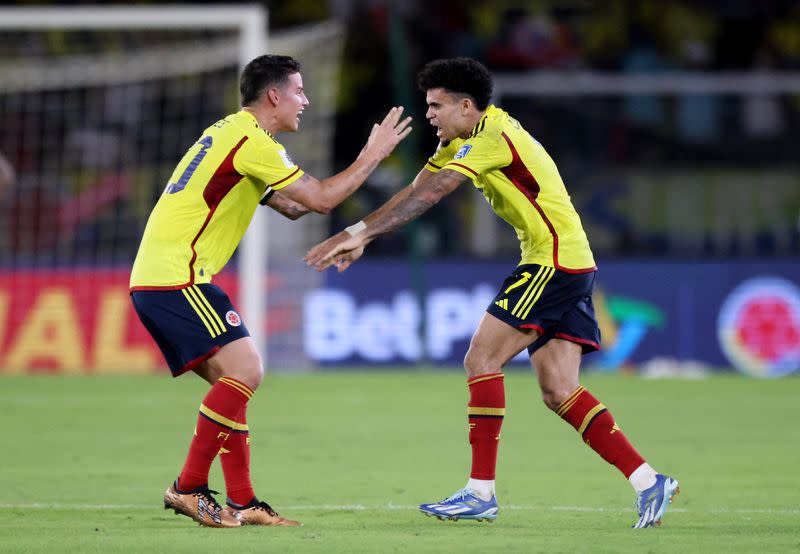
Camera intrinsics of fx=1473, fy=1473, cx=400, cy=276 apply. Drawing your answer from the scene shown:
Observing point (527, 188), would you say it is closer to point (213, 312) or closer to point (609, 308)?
point (213, 312)

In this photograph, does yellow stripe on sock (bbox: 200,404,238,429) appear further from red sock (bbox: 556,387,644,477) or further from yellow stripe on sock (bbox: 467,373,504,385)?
red sock (bbox: 556,387,644,477)

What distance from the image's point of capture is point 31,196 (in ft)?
57.6

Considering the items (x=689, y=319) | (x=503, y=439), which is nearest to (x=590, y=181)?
(x=689, y=319)

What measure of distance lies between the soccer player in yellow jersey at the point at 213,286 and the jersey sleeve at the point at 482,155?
0.38 metres

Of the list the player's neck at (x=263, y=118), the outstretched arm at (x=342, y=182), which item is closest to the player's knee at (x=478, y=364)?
the outstretched arm at (x=342, y=182)

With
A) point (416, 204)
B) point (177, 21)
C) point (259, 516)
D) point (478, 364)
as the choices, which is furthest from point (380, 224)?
point (177, 21)

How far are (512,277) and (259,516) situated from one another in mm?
1582

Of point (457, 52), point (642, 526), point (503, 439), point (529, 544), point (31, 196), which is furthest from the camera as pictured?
point (457, 52)

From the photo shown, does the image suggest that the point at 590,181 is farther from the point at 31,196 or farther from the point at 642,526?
the point at 642,526

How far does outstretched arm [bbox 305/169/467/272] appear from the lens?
21.3ft

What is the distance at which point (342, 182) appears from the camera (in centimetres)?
664

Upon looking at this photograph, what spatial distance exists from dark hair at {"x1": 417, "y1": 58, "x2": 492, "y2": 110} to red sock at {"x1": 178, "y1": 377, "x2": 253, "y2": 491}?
1.69 meters

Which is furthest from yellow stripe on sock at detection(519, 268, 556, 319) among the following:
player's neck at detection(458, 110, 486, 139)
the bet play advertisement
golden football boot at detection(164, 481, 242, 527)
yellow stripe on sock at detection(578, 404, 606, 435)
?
the bet play advertisement

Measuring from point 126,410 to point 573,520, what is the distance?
683 centimetres
